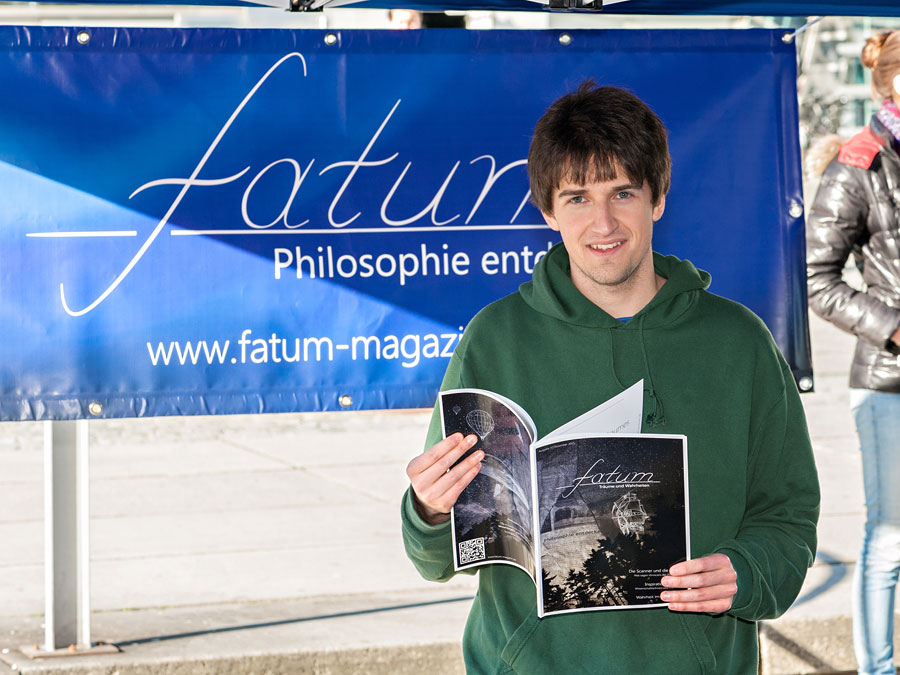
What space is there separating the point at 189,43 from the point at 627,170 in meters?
1.85

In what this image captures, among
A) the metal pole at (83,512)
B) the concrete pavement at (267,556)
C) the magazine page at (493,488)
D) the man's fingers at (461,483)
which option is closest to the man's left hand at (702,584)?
the magazine page at (493,488)

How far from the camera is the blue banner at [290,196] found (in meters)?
3.88

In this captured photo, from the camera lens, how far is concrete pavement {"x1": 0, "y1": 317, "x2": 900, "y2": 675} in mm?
4867

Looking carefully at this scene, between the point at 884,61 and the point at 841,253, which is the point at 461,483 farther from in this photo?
the point at 884,61

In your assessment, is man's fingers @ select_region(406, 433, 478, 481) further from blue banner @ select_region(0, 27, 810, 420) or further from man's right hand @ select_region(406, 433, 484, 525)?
blue banner @ select_region(0, 27, 810, 420)

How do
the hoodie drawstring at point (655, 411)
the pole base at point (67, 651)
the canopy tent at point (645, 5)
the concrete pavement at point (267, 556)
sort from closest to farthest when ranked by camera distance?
1. the hoodie drawstring at point (655, 411)
2. the canopy tent at point (645, 5)
3. the pole base at point (67, 651)
4. the concrete pavement at point (267, 556)

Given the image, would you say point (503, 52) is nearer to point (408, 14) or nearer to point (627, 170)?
point (408, 14)

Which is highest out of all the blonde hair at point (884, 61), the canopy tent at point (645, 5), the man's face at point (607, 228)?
the canopy tent at point (645, 5)

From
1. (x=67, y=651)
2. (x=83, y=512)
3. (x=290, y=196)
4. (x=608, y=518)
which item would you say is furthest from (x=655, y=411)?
(x=67, y=651)

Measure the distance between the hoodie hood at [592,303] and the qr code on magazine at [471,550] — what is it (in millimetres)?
445

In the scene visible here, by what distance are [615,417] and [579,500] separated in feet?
0.56

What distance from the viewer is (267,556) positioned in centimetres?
623

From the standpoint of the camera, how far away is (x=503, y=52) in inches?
159

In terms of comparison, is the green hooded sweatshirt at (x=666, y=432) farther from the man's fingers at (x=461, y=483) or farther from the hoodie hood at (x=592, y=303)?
the man's fingers at (x=461, y=483)
